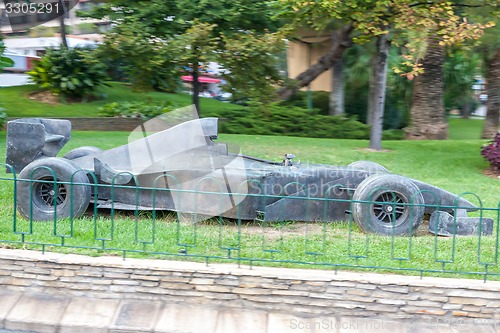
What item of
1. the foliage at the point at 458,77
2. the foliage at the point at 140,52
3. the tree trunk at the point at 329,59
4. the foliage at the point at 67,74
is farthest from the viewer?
the foliage at the point at 458,77

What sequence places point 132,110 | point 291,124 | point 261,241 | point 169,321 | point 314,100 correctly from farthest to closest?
point 314,100 → point 132,110 → point 291,124 → point 261,241 → point 169,321

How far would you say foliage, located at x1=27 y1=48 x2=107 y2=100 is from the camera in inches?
808

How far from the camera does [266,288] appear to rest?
530 cm

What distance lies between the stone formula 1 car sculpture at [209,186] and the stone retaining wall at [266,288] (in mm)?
1124

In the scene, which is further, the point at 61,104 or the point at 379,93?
the point at 61,104

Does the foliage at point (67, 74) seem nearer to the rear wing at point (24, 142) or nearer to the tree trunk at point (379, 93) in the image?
the tree trunk at point (379, 93)

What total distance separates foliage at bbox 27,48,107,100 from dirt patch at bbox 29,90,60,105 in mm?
211

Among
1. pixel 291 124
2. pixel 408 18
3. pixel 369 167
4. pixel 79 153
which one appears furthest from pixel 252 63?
pixel 369 167

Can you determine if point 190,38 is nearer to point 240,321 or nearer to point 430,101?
point 430,101

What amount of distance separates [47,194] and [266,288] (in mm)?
2932

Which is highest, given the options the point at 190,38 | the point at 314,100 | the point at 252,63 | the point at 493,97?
the point at 190,38

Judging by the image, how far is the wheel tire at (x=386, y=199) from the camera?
651 centimetres

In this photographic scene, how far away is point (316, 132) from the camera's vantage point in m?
18.0

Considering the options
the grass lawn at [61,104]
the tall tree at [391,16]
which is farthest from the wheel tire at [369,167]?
the grass lawn at [61,104]
